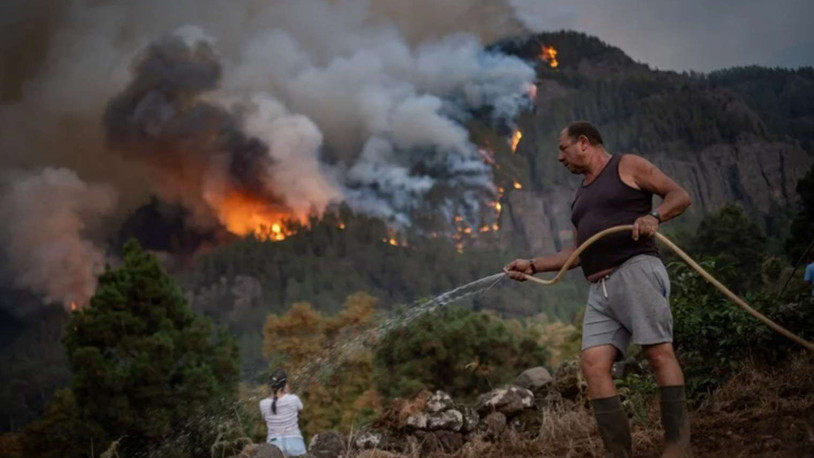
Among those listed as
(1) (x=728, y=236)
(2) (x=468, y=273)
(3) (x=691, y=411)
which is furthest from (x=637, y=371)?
(2) (x=468, y=273)

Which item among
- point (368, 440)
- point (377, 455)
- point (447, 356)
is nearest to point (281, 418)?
point (368, 440)

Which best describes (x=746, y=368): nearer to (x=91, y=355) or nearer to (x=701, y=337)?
(x=701, y=337)

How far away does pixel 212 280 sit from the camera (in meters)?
181

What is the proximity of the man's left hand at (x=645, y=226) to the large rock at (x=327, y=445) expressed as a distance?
531cm

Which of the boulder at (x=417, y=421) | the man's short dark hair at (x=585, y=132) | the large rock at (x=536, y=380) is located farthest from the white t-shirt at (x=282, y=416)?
the man's short dark hair at (x=585, y=132)

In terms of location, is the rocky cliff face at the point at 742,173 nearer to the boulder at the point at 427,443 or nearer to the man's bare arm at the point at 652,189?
the boulder at the point at 427,443

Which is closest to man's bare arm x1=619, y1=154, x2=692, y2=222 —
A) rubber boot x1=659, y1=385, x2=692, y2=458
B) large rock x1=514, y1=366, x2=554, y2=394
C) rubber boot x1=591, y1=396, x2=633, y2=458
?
rubber boot x1=659, y1=385, x2=692, y2=458

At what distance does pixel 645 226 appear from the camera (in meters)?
3.45

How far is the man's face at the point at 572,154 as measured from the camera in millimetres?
3904

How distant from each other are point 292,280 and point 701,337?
175826 mm

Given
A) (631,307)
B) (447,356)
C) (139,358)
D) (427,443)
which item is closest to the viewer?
(631,307)

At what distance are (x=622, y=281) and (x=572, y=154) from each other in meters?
0.79

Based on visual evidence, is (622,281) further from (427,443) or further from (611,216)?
(427,443)

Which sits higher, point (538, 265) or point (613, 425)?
point (538, 265)
